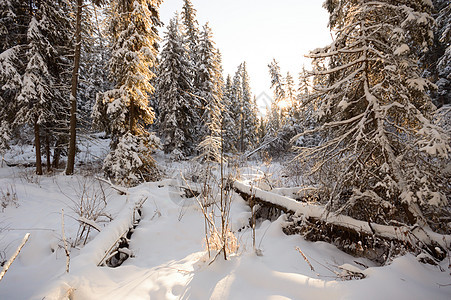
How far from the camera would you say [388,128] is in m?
3.92

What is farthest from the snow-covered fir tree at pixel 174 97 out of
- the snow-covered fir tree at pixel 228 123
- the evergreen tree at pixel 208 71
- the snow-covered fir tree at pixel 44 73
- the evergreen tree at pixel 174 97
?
the snow-covered fir tree at pixel 44 73

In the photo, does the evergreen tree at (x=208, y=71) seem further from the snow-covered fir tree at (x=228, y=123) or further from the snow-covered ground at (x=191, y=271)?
the snow-covered ground at (x=191, y=271)

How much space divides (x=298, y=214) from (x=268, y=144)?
46.1 feet

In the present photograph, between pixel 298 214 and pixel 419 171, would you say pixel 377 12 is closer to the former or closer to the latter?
pixel 419 171

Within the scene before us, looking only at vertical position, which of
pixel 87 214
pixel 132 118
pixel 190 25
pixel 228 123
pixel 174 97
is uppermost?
pixel 190 25

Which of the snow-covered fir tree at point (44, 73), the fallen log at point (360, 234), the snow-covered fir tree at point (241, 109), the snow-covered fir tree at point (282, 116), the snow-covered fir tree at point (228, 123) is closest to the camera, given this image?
the fallen log at point (360, 234)

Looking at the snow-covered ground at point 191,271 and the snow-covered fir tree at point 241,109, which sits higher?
the snow-covered fir tree at point 241,109

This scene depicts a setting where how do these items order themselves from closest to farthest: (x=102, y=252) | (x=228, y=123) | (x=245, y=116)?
(x=102, y=252) < (x=228, y=123) < (x=245, y=116)

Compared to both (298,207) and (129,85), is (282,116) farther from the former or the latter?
(298,207)

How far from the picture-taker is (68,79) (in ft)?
37.4

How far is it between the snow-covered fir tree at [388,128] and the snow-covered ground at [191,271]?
877 millimetres

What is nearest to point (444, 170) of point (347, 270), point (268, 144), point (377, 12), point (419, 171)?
point (419, 171)

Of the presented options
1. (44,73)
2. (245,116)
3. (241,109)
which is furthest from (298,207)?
(245,116)

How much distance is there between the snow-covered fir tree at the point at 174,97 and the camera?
52.7 ft
